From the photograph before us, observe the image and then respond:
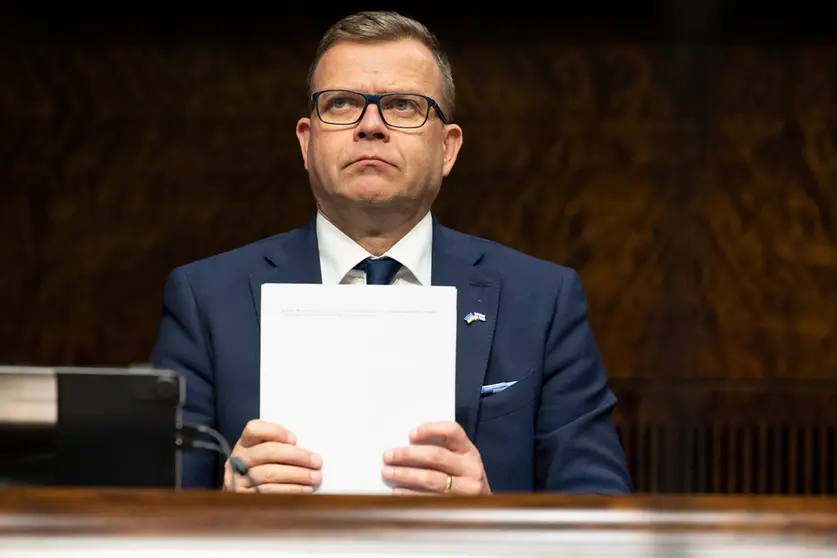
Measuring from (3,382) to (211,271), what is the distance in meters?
0.77

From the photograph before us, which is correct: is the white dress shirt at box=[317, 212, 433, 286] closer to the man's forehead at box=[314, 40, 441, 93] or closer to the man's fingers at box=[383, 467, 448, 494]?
the man's forehead at box=[314, 40, 441, 93]

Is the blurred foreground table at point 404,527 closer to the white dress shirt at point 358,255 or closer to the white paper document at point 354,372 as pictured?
the white paper document at point 354,372

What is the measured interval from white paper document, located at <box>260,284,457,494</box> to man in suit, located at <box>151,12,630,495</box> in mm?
384

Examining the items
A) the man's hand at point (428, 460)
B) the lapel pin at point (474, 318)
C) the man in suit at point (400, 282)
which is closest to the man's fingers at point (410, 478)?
the man's hand at point (428, 460)

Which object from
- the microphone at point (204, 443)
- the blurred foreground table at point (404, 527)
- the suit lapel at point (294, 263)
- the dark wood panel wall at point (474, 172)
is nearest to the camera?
the blurred foreground table at point (404, 527)

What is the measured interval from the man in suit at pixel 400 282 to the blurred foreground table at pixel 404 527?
3.09ft

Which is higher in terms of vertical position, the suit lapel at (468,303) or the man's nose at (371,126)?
the man's nose at (371,126)

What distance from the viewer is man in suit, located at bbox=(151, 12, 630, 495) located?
68.7 inches

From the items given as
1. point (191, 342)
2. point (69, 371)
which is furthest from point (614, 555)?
point (191, 342)

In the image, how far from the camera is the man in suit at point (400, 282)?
1.75m

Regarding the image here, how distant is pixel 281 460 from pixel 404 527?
645mm

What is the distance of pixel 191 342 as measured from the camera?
70.7 inches

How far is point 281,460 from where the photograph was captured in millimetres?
1354

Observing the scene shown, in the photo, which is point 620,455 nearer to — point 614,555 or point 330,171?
point 330,171
